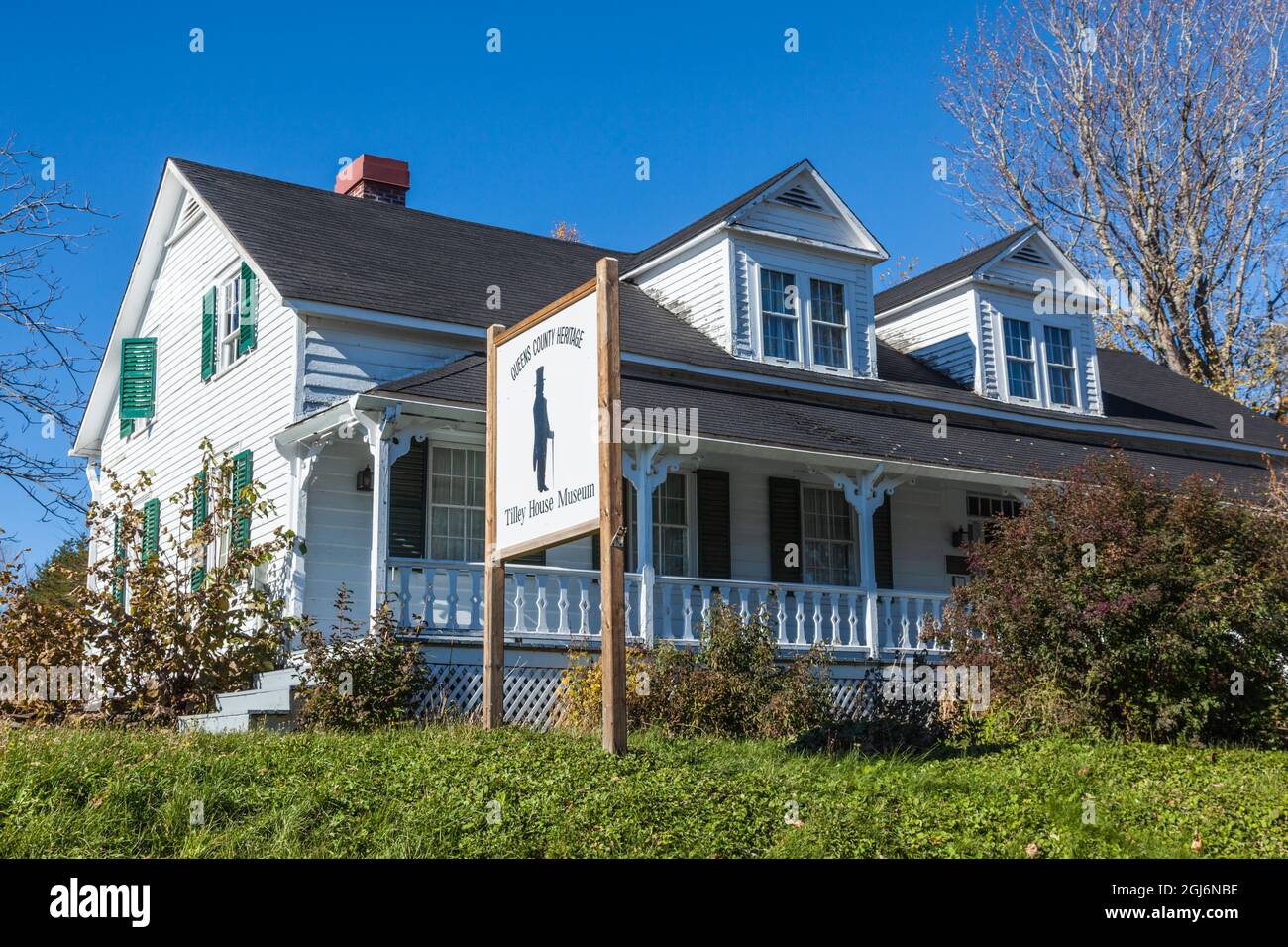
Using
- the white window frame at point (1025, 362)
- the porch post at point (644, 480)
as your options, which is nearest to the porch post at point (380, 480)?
the porch post at point (644, 480)

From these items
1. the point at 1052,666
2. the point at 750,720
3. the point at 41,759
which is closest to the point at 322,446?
the point at 750,720

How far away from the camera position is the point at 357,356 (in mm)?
16109

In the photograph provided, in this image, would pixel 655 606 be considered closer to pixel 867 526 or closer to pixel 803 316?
pixel 867 526

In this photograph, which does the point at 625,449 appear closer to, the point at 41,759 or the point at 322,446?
the point at 322,446

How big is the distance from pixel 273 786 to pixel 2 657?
246 inches

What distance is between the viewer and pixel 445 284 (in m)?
17.7

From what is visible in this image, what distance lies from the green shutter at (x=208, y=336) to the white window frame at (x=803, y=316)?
7403mm

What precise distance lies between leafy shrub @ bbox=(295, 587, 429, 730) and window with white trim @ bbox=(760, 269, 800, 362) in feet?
27.1

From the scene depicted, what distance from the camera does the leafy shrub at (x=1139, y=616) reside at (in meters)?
12.0

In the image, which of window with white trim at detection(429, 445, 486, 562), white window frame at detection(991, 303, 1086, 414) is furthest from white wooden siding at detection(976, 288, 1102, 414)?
window with white trim at detection(429, 445, 486, 562)

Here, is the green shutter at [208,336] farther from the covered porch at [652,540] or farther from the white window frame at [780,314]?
the white window frame at [780,314]

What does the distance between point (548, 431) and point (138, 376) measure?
1276 centimetres
